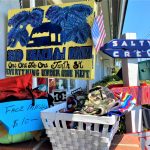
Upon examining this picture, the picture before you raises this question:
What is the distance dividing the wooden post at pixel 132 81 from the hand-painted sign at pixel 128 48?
8 centimetres

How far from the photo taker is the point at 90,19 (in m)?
1.53

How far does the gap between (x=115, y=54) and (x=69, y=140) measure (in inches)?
21.5

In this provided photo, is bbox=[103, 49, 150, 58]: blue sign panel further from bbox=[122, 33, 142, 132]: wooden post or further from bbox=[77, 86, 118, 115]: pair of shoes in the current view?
bbox=[77, 86, 118, 115]: pair of shoes

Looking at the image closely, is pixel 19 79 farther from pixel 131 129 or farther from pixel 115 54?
pixel 131 129

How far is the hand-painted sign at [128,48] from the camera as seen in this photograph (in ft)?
4.70

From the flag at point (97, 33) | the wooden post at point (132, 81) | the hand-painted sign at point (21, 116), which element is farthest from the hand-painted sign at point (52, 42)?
the hand-painted sign at point (21, 116)

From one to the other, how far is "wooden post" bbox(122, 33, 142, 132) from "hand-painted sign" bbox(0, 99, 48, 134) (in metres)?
0.53

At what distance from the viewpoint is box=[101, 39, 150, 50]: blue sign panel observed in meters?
1.43

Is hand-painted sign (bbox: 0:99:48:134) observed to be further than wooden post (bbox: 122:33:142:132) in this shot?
No

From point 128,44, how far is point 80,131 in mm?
577

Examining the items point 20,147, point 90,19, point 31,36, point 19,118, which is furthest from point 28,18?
point 20,147

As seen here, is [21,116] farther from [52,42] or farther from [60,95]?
[60,95]

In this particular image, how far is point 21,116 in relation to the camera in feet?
4.16

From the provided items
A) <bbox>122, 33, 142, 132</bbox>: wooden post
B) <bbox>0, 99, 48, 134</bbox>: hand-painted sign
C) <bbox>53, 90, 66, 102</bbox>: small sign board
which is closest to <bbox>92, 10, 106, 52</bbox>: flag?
<bbox>122, 33, 142, 132</bbox>: wooden post
